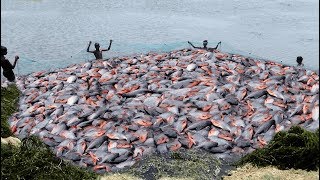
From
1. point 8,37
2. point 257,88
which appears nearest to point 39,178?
point 257,88

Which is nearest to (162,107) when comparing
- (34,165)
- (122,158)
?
(122,158)

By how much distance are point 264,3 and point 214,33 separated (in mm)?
11525

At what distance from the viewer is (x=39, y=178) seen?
816 cm

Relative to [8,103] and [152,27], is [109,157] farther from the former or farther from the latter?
[152,27]

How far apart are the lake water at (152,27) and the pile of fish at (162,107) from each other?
10.9 ft

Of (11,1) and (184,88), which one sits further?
(11,1)

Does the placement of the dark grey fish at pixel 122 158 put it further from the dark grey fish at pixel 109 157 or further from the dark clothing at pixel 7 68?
the dark clothing at pixel 7 68

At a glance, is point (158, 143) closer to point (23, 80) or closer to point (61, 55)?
point (23, 80)

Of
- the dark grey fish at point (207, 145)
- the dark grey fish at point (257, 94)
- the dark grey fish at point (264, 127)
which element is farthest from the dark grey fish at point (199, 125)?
the dark grey fish at point (257, 94)

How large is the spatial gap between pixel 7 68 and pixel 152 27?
1265 cm

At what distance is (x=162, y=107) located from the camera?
39.1 ft

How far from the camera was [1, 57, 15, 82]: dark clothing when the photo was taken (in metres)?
15.3

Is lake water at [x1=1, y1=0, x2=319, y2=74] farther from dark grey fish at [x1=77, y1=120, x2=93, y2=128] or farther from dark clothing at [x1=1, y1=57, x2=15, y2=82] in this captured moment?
dark grey fish at [x1=77, y1=120, x2=93, y2=128]

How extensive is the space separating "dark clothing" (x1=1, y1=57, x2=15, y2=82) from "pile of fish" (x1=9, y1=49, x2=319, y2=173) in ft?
1.74
